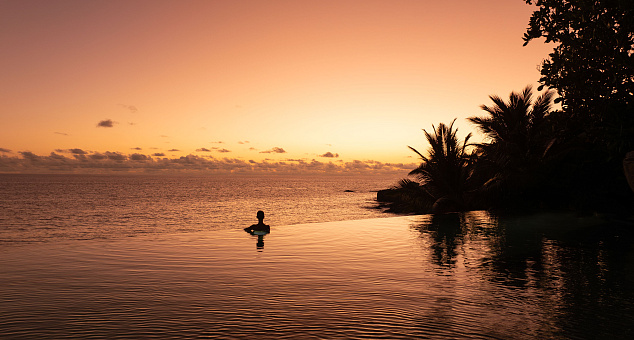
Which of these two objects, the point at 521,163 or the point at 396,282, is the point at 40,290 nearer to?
the point at 396,282

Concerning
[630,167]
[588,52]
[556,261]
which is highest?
[588,52]

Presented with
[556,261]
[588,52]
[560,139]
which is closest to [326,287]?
[556,261]

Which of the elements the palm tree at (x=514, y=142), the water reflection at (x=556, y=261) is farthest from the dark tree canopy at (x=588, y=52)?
the palm tree at (x=514, y=142)

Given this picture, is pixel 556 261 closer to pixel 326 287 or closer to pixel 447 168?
pixel 326 287

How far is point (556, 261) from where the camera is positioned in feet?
33.5

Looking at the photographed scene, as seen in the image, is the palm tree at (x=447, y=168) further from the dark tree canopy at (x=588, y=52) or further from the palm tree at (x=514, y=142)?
the dark tree canopy at (x=588, y=52)

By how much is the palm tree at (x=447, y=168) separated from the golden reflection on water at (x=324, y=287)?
11884 mm

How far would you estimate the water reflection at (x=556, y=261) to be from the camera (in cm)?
629

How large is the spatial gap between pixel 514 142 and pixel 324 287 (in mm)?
19574

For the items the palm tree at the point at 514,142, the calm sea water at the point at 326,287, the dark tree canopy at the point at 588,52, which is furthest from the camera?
the palm tree at the point at 514,142

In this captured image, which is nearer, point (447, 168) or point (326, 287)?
point (326, 287)

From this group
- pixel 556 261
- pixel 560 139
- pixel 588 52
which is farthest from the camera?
pixel 560 139

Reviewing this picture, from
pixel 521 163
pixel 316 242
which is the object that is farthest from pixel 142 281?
pixel 521 163


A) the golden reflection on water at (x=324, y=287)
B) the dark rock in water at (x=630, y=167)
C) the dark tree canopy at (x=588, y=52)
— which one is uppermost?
the dark tree canopy at (x=588, y=52)
